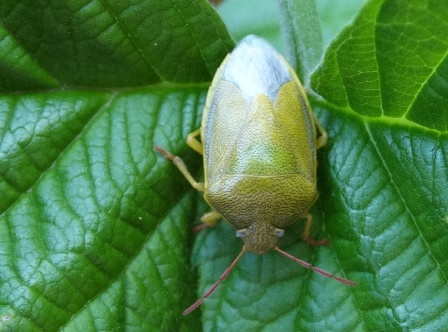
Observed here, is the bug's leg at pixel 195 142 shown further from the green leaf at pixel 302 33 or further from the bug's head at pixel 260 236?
the green leaf at pixel 302 33

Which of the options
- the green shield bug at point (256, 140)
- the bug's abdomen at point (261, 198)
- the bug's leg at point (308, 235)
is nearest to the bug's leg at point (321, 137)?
the green shield bug at point (256, 140)

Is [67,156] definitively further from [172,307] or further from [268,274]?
[268,274]

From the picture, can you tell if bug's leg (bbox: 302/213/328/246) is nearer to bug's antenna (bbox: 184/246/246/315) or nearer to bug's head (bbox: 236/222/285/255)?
bug's head (bbox: 236/222/285/255)

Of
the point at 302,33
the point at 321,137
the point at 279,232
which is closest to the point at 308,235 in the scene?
the point at 279,232

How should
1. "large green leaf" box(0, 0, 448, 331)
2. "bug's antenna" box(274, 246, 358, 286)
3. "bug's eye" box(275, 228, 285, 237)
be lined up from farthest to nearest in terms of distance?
"bug's eye" box(275, 228, 285, 237)
"bug's antenna" box(274, 246, 358, 286)
"large green leaf" box(0, 0, 448, 331)

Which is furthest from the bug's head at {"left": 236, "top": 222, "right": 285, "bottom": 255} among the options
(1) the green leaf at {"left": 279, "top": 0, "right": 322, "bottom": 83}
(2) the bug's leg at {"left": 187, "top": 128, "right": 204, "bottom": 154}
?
(1) the green leaf at {"left": 279, "top": 0, "right": 322, "bottom": 83}

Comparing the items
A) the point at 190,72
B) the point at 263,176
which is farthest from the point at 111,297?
the point at 190,72

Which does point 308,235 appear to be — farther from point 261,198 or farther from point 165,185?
point 165,185
